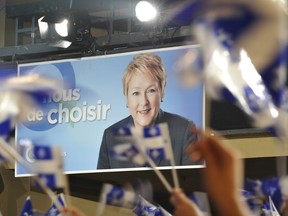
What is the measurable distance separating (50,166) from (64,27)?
5.88 meters

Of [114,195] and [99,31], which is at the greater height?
[99,31]

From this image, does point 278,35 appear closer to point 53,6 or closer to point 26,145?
point 26,145

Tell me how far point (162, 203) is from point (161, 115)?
3.82ft

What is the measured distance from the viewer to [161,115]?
719cm

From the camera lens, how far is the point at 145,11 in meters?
7.09

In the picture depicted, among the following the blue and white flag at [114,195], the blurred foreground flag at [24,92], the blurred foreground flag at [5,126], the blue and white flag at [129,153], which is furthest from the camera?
the blue and white flag at [114,195]

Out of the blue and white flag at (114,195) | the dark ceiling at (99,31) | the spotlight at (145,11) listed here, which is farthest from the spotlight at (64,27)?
the blue and white flag at (114,195)

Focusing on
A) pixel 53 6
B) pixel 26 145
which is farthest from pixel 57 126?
pixel 26 145

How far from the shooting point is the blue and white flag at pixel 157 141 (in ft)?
6.42

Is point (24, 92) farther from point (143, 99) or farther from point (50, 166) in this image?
point (143, 99)

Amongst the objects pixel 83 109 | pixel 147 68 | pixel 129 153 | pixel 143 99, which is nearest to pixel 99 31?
pixel 83 109

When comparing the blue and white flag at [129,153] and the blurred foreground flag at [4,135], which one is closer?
the blurred foreground flag at [4,135]

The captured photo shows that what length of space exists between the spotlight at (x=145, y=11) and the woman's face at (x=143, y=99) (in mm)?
495

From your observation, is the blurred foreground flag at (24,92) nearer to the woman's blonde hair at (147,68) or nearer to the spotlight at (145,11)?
the spotlight at (145,11)
